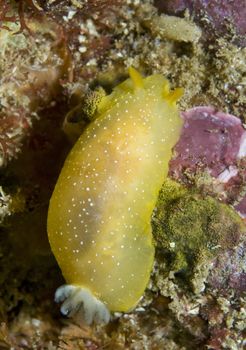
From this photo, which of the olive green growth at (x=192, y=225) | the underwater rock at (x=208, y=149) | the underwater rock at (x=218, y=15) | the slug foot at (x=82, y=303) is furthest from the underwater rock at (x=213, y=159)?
the slug foot at (x=82, y=303)

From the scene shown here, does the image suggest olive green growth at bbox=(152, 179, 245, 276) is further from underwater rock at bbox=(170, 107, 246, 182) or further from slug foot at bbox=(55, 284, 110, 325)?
slug foot at bbox=(55, 284, 110, 325)

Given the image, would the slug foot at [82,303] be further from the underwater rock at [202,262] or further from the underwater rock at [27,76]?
the underwater rock at [27,76]

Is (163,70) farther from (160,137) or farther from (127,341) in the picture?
(127,341)

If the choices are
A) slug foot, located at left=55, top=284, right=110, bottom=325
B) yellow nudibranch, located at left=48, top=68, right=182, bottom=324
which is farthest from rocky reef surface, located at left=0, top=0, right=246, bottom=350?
slug foot, located at left=55, top=284, right=110, bottom=325

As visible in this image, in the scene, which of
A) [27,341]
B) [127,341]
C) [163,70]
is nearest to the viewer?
[163,70]

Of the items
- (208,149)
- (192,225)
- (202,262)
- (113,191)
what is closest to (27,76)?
(113,191)

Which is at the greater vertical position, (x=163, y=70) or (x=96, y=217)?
(x=163, y=70)

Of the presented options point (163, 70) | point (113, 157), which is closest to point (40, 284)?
point (113, 157)
